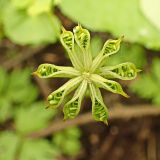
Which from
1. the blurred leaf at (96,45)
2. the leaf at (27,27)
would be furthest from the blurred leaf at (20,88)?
the blurred leaf at (96,45)

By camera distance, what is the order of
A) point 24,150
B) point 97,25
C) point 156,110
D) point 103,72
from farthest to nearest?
point 156,110
point 24,150
point 97,25
point 103,72

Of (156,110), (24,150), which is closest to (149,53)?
(156,110)

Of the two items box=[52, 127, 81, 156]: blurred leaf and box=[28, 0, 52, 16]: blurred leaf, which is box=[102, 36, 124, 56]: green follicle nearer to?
box=[28, 0, 52, 16]: blurred leaf

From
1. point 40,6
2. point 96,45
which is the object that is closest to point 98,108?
point 40,6

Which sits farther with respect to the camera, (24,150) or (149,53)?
(149,53)

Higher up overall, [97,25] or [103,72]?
[103,72]

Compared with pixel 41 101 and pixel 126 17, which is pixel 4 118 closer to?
pixel 41 101

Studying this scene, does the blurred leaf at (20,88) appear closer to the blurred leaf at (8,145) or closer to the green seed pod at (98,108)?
the blurred leaf at (8,145)
